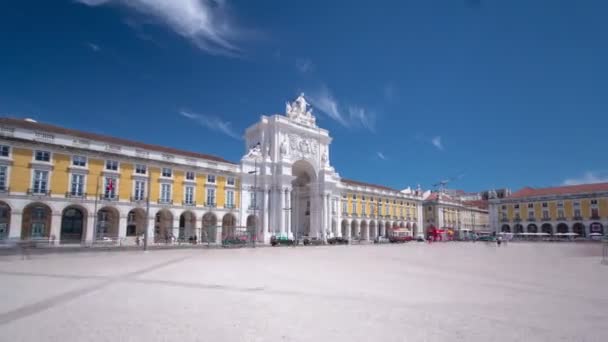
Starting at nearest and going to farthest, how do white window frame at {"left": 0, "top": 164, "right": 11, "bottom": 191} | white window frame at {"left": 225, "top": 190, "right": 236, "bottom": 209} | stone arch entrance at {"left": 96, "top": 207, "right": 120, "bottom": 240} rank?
white window frame at {"left": 0, "top": 164, "right": 11, "bottom": 191}, stone arch entrance at {"left": 96, "top": 207, "right": 120, "bottom": 240}, white window frame at {"left": 225, "top": 190, "right": 236, "bottom": 209}

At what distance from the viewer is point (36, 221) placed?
37469 millimetres

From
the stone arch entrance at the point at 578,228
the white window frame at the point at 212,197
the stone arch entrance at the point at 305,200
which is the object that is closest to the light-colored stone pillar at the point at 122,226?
the white window frame at the point at 212,197

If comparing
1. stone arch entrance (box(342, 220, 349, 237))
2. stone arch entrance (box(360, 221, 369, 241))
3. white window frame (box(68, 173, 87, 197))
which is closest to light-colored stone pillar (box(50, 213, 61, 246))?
white window frame (box(68, 173, 87, 197))

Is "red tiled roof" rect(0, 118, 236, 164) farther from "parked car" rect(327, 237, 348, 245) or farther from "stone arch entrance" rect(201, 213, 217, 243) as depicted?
"parked car" rect(327, 237, 348, 245)

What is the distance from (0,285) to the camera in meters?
10.2

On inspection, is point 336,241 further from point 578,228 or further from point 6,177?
point 578,228

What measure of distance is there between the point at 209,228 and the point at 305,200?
27.4 m

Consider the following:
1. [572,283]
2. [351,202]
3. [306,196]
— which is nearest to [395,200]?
[351,202]

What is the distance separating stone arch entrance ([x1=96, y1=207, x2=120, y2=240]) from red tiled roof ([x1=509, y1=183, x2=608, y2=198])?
3479 inches

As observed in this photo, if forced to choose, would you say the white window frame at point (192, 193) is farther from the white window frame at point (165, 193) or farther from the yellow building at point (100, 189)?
the white window frame at point (165, 193)

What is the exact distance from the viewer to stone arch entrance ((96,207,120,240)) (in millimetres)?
39978

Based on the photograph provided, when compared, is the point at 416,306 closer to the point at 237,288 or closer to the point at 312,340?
the point at 312,340

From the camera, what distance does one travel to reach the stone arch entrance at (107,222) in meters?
40.0

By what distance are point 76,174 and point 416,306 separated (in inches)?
1575
